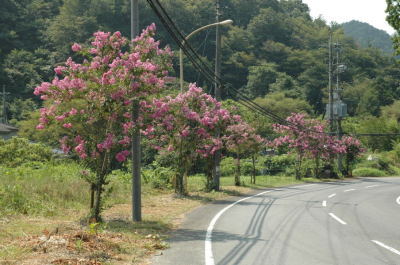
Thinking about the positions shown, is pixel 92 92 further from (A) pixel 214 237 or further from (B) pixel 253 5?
(B) pixel 253 5

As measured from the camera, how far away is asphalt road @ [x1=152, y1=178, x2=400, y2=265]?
898cm

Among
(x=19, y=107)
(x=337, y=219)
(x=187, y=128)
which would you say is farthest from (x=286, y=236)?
(x=19, y=107)

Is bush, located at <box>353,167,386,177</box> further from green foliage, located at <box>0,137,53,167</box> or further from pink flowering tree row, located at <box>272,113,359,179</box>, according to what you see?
green foliage, located at <box>0,137,53,167</box>

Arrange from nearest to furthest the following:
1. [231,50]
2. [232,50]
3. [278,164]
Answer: [278,164], [231,50], [232,50]

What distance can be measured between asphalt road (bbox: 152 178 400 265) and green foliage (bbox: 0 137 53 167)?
623 inches

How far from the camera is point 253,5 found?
108 m

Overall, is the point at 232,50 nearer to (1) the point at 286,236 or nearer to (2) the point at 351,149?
(2) the point at 351,149

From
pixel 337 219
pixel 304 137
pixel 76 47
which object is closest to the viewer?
pixel 76 47

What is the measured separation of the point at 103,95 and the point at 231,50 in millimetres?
76496

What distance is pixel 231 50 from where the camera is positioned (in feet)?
286

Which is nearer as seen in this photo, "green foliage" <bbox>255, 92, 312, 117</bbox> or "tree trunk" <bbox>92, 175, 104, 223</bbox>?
"tree trunk" <bbox>92, 175, 104, 223</bbox>

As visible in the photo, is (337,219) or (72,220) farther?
(337,219)

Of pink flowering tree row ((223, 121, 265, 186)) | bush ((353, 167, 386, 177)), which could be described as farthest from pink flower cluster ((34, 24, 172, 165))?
bush ((353, 167, 386, 177))

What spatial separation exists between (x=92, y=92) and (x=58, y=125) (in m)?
1.53
